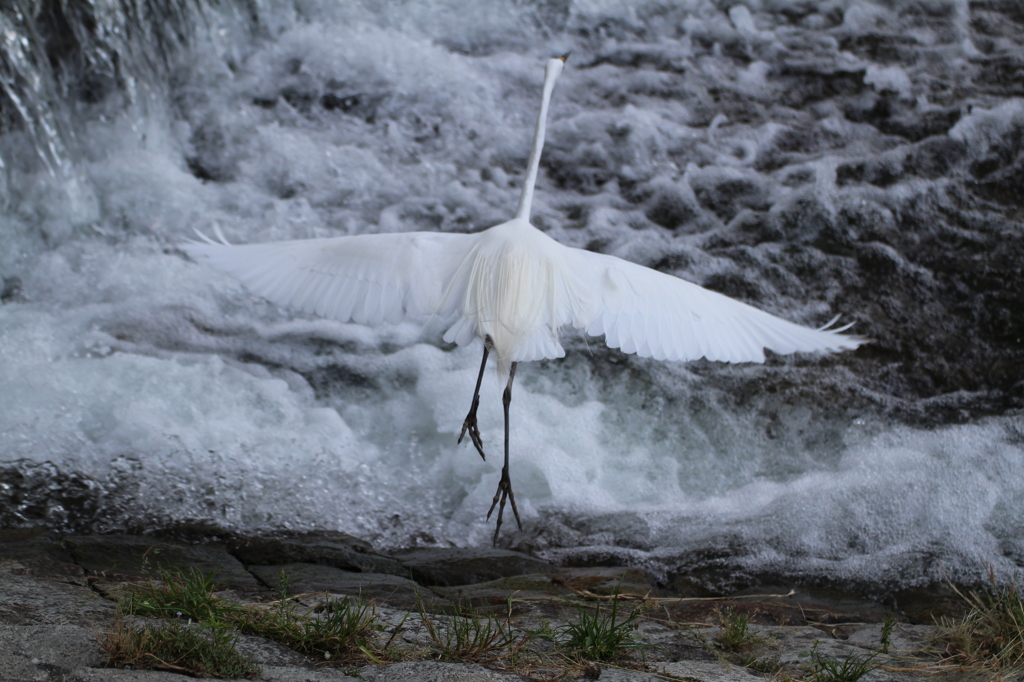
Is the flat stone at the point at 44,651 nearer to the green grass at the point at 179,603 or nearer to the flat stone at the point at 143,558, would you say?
the green grass at the point at 179,603

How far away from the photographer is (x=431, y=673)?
1718 millimetres

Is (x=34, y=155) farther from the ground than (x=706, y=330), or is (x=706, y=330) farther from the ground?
(x=34, y=155)

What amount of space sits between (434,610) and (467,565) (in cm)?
53

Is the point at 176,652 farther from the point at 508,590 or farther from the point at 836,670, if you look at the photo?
the point at 836,670

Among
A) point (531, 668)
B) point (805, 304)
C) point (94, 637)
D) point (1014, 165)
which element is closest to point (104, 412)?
point (94, 637)

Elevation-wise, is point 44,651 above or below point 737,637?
above

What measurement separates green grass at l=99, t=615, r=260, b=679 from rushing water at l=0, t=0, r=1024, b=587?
1.19 m

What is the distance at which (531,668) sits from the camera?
71.6 inches

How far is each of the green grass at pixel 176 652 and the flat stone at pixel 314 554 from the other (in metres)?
0.82

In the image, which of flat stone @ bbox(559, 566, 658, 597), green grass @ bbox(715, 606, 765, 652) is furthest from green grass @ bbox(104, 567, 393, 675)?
green grass @ bbox(715, 606, 765, 652)

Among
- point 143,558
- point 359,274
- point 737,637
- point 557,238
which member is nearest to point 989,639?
point 737,637

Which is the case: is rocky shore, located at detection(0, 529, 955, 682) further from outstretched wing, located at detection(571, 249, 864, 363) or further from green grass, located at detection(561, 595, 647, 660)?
outstretched wing, located at detection(571, 249, 864, 363)

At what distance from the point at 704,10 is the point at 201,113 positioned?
4570 millimetres

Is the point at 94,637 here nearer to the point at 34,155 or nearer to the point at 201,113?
the point at 34,155
